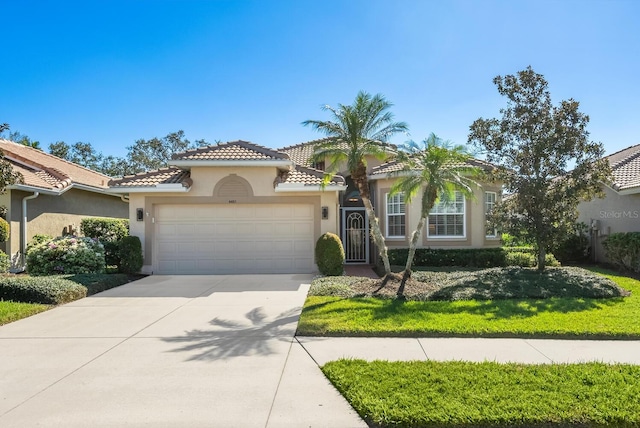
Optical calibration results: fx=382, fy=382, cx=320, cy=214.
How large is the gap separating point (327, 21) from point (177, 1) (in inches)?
168

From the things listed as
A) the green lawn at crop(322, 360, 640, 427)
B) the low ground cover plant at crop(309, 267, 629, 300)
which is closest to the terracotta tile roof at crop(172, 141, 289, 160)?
the low ground cover plant at crop(309, 267, 629, 300)

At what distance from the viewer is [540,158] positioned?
11414 millimetres

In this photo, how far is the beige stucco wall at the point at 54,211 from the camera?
14607 mm

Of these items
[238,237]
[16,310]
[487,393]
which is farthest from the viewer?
[238,237]

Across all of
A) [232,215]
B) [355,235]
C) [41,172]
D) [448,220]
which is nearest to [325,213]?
[232,215]

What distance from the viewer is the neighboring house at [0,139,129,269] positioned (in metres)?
14.7

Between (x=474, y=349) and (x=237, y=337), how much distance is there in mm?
3792

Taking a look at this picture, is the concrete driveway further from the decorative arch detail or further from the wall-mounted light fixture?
the decorative arch detail

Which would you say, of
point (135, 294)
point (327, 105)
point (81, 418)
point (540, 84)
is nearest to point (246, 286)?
point (135, 294)

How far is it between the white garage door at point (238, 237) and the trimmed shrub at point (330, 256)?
1.17 metres

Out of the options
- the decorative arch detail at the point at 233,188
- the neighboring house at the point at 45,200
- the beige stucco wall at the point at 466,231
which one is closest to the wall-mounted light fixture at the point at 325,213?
the decorative arch detail at the point at 233,188

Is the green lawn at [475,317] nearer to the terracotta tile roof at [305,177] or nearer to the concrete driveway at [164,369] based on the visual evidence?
the concrete driveway at [164,369]

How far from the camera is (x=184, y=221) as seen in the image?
1392cm

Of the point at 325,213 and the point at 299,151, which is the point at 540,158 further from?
the point at 299,151
